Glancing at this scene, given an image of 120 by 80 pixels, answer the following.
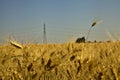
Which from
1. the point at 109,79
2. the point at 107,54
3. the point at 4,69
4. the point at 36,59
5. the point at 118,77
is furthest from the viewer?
the point at 107,54

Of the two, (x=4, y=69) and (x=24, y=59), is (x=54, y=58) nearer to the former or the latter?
(x=24, y=59)

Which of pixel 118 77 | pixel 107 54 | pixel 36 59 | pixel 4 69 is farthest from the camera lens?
pixel 107 54

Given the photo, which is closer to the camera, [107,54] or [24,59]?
[24,59]

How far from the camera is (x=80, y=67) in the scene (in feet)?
7.64

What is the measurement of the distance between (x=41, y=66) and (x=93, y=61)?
343 millimetres

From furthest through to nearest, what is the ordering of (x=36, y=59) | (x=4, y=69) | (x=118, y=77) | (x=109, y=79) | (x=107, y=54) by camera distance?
(x=107, y=54)
(x=4, y=69)
(x=36, y=59)
(x=109, y=79)
(x=118, y=77)

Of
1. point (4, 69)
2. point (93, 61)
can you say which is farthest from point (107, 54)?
point (4, 69)

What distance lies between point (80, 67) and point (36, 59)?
275mm

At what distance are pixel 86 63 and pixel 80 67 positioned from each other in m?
0.06

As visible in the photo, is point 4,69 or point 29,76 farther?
point 4,69

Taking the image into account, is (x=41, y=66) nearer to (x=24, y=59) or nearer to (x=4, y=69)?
(x=24, y=59)

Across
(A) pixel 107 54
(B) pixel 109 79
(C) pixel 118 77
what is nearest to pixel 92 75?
(B) pixel 109 79

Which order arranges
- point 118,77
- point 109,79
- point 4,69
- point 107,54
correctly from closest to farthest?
point 118,77, point 109,79, point 4,69, point 107,54

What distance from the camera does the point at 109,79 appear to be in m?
2.20
